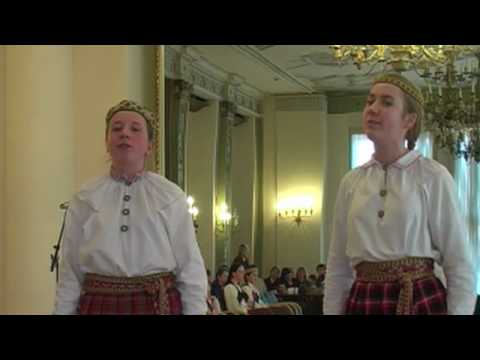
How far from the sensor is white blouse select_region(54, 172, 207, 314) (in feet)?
6.64

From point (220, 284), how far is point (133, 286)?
7.54ft

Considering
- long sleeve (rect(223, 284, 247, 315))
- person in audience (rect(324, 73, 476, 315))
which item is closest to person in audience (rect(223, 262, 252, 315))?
long sleeve (rect(223, 284, 247, 315))

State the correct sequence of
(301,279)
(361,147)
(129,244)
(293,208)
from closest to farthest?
1. (129,244)
2. (361,147)
3. (301,279)
4. (293,208)

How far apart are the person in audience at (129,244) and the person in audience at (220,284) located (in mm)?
2024

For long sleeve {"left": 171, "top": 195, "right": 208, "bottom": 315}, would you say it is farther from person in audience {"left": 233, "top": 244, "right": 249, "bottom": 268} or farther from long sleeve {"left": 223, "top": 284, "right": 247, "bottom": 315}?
person in audience {"left": 233, "top": 244, "right": 249, "bottom": 268}

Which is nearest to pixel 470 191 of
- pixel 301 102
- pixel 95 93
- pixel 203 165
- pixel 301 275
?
pixel 301 275

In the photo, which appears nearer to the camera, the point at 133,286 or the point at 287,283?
the point at 133,286

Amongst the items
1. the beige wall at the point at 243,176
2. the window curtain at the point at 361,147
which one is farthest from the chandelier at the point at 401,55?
the beige wall at the point at 243,176

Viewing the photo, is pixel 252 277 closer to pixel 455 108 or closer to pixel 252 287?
pixel 252 287

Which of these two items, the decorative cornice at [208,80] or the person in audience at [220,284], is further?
the decorative cornice at [208,80]

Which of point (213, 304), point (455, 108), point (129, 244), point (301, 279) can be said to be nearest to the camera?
point (129, 244)

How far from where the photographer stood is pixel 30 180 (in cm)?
A: 403

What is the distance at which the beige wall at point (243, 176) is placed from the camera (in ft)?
15.3

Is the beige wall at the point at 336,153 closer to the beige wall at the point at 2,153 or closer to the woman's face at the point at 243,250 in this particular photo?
the woman's face at the point at 243,250
